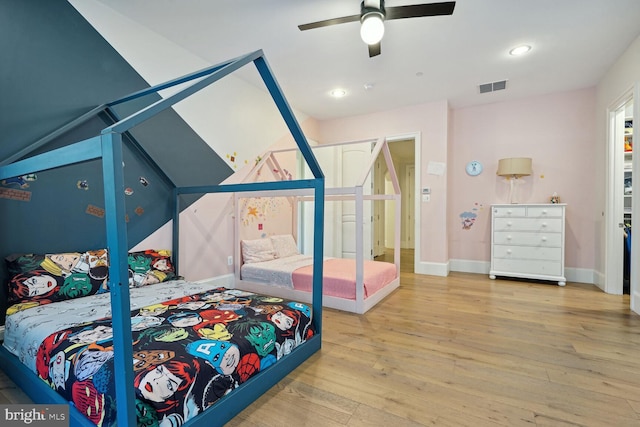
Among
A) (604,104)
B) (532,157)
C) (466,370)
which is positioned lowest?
(466,370)

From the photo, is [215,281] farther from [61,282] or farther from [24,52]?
[24,52]

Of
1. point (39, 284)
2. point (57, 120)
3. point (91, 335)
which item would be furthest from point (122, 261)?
point (57, 120)

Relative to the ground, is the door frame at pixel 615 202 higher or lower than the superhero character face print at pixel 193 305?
higher

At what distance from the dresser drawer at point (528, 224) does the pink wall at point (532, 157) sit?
448mm

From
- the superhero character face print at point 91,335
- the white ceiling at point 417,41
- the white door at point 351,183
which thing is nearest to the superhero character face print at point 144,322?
the superhero character face print at point 91,335

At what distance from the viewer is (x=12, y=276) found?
1.92 metres

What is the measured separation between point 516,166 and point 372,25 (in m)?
3.10

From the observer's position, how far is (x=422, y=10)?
203 centimetres

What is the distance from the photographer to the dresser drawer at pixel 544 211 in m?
3.85

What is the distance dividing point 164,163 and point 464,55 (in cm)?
321

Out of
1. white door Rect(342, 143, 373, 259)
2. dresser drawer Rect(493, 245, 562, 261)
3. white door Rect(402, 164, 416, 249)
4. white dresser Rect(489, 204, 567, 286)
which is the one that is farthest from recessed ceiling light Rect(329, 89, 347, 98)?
white door Rect(402, 164, 416, 249)

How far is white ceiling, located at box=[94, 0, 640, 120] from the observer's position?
7.89 ft

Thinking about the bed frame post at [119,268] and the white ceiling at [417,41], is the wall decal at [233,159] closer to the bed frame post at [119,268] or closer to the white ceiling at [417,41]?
the white ceiling at [417,41]

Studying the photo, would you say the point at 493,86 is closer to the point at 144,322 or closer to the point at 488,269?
the point at 488,269
